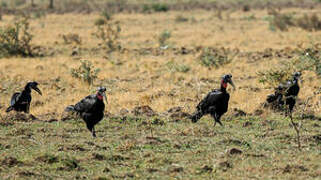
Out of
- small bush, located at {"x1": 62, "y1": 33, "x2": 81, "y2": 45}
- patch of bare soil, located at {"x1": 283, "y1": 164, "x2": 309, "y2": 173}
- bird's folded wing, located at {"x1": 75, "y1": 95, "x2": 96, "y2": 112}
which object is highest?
small bush, located at {"x1": 62, "y1": 33, "x2": 81, "y2": 45}

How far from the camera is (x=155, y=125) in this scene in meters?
11.9

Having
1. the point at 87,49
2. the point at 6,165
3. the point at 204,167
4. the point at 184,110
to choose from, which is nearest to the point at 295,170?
the point at 204,167

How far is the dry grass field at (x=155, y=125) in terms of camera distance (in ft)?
27.1

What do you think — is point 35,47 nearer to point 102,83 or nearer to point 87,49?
point 87,49

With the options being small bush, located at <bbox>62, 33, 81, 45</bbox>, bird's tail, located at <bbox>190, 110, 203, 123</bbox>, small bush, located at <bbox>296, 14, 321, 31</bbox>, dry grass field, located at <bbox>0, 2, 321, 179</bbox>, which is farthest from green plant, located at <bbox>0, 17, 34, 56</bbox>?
small bush, located at <bbox>296, 14, 321, 31</bbox>

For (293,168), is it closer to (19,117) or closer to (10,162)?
(10,162)

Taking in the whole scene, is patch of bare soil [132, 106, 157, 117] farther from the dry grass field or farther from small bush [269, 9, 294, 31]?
small bush [269, 9, 294, 31]

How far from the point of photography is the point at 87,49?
90.9ft

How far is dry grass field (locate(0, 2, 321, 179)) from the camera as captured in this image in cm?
827

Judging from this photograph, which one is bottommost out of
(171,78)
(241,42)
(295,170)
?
(295,170)

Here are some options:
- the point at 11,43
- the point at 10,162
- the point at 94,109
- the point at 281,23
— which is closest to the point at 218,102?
the point at 94,109

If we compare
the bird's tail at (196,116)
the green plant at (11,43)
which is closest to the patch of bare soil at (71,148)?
the bird's tail at (196,116)

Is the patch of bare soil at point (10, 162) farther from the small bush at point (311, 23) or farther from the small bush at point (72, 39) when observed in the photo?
the small bush at point (311, 23)

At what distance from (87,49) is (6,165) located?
19.7 m
